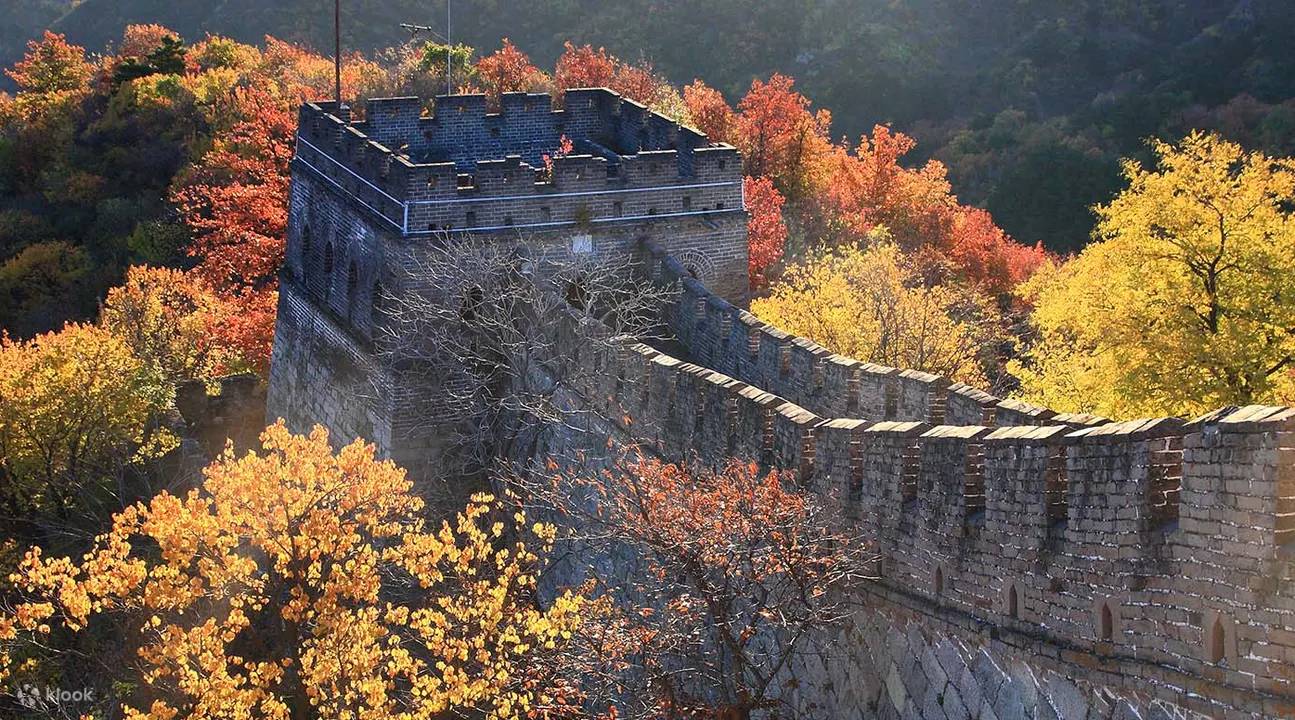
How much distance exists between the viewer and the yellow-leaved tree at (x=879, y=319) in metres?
29.3

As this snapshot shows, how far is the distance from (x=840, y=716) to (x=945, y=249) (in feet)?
101

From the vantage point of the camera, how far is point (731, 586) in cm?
1625

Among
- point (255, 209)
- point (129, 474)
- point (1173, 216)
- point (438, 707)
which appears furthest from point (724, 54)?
point (438, 707)

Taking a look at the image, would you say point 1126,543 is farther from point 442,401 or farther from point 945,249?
point 945,249

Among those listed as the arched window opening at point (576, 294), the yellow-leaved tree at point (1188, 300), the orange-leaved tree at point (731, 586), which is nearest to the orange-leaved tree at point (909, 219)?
the yellow-leaved tree at point (1188, 300)

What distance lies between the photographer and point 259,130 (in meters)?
51.3

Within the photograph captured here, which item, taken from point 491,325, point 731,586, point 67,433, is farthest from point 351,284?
point 731,586

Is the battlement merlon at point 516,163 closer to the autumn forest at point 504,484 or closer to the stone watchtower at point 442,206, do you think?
the stone watchtower at point 442,206

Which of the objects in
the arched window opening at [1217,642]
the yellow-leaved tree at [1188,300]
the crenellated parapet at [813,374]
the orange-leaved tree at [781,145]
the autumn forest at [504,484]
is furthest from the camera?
the orange-leaved tree at [781,145]

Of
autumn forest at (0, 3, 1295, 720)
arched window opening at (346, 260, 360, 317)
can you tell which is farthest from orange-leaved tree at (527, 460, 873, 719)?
arched window opening at (346, 260, 360, 317)

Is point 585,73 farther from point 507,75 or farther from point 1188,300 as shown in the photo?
point 1188,300

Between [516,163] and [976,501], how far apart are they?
1468 centimetres

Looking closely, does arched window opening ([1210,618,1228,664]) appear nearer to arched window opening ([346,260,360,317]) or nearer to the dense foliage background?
arched window opening ([346,260,360,317])

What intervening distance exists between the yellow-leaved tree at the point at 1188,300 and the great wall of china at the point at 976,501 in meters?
5.81
